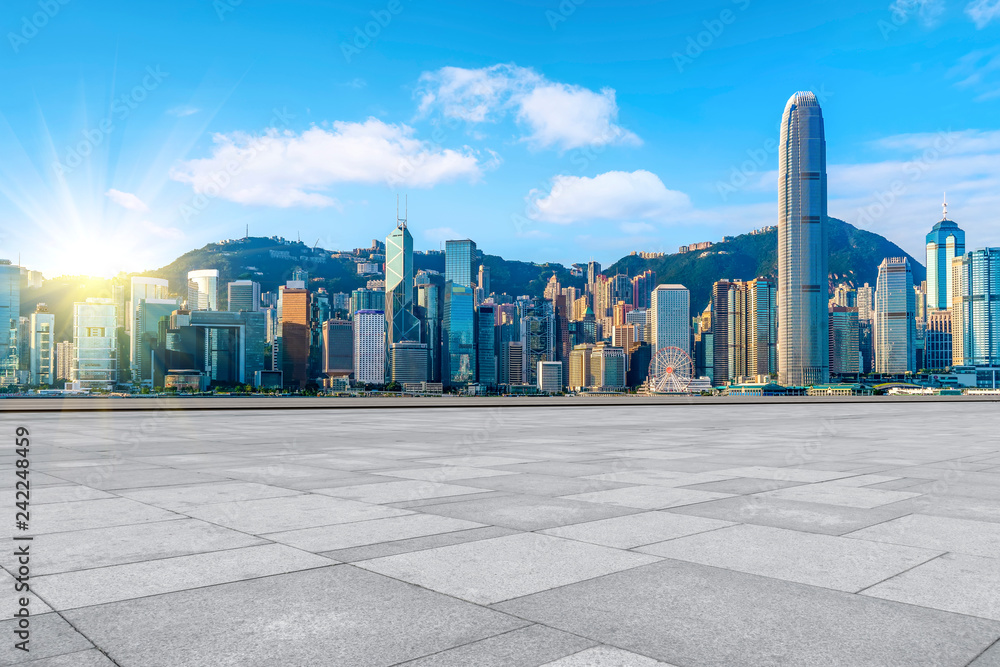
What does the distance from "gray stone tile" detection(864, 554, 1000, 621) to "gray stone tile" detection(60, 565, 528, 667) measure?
3010 mm

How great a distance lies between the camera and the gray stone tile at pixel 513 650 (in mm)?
4141

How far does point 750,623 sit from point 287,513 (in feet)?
18.7

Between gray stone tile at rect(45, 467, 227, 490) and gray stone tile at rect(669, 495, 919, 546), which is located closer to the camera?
gray stone tile at rect(669, 495, 919, 546)

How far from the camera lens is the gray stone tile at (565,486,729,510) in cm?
946

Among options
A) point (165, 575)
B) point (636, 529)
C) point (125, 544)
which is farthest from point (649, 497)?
point (125, 544)

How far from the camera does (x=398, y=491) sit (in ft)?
34.0

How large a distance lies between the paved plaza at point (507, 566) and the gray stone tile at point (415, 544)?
4 centimetres

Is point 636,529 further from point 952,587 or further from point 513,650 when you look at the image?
point 513,650

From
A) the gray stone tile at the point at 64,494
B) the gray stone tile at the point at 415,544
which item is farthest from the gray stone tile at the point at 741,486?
the gray stone tile at the point at 64,494

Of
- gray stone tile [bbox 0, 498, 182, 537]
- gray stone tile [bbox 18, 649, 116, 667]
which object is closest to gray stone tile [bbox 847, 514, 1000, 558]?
gray stone tile [bbox 18, 649, 116, 667]

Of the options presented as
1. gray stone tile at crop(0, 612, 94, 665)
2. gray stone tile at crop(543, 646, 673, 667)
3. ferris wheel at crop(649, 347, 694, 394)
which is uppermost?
Answer: gray stone tile at crop(0, 612, 94, 665)

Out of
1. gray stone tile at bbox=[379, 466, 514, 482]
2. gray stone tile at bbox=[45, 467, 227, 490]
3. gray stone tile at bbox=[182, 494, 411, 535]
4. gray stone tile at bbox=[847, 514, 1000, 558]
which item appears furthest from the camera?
gray stone tile at bbox=[379, 466, 514, 482]

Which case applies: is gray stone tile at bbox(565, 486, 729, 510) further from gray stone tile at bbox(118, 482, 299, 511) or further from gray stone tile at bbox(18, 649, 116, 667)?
gray stone tile at bbox(18, 649, 116, 667)

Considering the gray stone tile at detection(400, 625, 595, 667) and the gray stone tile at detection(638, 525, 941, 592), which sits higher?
the gray stone tile at detection(400, 625, 595, 667)
